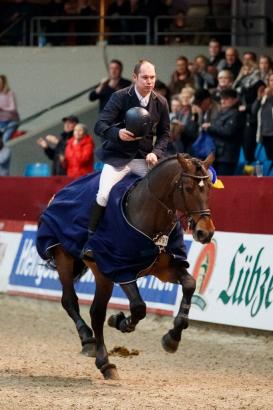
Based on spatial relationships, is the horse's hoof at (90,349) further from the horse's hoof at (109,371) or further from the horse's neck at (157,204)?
the horse's neck at (157,204)

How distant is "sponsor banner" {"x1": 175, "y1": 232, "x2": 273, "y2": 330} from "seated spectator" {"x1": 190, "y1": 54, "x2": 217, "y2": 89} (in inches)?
187

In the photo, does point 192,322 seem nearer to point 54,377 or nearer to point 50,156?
point 54,377

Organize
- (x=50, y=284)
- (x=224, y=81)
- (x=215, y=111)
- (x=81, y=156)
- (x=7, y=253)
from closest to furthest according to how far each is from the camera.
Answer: (x=50, y=284)
(x=215, y=111)
(x=224, y=81)
(x=7, y=253)
(x=81, y=156)

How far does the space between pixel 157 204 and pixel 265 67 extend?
708 centimetres

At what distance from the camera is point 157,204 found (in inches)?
388

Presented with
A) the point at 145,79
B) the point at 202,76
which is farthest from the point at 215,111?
the point at 145,79

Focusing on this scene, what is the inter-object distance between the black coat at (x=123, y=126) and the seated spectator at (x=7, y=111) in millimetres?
10334

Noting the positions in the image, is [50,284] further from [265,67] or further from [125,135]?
[125,135]

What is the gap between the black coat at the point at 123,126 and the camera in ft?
33.7

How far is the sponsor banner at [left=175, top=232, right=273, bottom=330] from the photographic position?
12531 millimetres

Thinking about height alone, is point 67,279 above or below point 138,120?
below

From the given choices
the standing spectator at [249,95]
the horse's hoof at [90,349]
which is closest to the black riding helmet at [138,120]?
the horse's hoof at [90,349]

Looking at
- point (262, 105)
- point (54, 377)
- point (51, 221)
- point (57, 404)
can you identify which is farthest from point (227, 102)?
point (57, 404)

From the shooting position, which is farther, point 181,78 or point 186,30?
point 186,30
